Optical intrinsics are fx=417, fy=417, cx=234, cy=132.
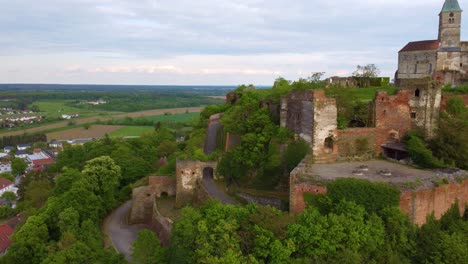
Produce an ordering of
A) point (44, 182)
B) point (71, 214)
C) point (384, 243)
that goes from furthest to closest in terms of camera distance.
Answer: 1. point (44, 182)
2. point (71, 214)
3. point (384, 243)

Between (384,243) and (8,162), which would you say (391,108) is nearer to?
(384,243)

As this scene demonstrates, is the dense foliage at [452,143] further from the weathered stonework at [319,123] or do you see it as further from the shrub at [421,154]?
the weathered stonework at [319,123]

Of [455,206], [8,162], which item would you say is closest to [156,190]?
→ [455,206]

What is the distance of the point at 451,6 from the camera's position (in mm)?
50219

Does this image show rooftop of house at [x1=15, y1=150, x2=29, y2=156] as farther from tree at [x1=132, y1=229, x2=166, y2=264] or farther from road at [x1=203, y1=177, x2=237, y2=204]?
tree at [x1=132, y1=229, x2=166, y2=264]

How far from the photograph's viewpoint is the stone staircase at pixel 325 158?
1089 inches

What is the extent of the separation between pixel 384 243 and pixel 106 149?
4225 cm

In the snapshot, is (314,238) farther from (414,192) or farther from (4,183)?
(4,183)

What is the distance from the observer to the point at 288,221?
21141 millimetres

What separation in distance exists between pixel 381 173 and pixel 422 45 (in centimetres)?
3099

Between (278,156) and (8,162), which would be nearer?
(278,156)

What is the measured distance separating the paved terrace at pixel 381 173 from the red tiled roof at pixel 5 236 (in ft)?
99.8

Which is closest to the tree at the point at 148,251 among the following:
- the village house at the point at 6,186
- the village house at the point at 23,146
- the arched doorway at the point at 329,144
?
the arched doorway at the point at 329,144

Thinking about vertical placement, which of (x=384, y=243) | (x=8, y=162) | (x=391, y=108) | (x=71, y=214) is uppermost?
(x=391, y=108)
